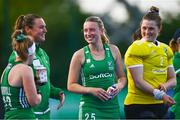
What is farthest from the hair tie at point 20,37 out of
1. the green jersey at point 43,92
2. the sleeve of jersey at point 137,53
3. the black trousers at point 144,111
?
the black trousers at point 144,111

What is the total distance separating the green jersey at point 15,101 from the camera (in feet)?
21.0

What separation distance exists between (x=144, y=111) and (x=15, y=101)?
1.60 meters

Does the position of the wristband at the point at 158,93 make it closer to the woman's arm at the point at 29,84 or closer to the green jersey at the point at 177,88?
the green jersey at the point at 177,88

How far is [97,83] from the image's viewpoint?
289 inches

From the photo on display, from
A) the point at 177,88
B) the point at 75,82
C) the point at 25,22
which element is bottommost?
the point at 177,88

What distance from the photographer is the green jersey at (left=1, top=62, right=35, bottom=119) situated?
6.40 m

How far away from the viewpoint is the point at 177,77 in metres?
8.05

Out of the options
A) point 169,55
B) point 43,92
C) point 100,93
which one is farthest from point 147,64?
point 43,92

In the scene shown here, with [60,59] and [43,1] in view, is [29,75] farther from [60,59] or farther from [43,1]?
[43,1]

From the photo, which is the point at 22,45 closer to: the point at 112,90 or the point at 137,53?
the point at 112,90

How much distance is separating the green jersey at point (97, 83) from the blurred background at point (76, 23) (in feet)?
24.3

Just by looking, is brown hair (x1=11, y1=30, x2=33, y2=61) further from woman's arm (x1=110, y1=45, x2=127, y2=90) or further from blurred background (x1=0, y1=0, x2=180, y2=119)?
blurred background (x1=0, y1=0, x2=180, y2=119)

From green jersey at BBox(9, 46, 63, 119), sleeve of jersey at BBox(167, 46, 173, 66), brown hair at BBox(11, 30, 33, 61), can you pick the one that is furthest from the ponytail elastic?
sleeve of jersey at BBox(167, 46, 173, 66)

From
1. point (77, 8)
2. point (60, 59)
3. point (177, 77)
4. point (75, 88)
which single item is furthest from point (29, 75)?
point (77, 8)
